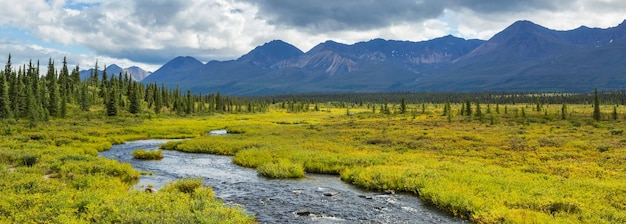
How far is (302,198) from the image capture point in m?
24.7

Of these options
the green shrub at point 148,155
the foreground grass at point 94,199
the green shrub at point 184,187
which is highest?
the foreground grass at point 94,199

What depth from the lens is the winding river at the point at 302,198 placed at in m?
20.8

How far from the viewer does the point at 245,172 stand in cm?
3369

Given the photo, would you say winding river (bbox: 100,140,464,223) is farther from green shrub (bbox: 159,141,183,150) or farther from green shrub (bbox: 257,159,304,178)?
green shrub (bbox: 159,141,183,150)

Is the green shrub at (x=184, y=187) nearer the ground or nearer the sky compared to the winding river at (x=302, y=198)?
nearer the sky

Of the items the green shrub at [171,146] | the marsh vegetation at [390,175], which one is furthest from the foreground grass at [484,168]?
the green shrub at [171,146]

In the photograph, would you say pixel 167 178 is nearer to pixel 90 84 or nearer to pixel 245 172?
pixel 245 172

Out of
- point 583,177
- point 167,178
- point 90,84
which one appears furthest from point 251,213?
point 90,84

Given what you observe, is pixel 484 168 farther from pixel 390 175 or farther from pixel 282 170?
pixel 282 170

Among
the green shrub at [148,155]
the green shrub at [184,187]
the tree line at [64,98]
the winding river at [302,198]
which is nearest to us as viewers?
the winding river at [302,198]

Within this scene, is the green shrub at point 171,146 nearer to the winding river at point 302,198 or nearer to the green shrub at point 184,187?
the winding river at point 302,198

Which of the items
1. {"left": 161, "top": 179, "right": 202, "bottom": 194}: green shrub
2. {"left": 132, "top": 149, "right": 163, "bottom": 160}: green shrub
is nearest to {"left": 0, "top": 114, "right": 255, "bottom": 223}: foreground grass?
{"left": 161, "top": 179, "right": 202, "bottom": 194}: green shrub

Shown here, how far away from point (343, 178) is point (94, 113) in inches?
3921

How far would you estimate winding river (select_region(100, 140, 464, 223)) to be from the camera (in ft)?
68.3
